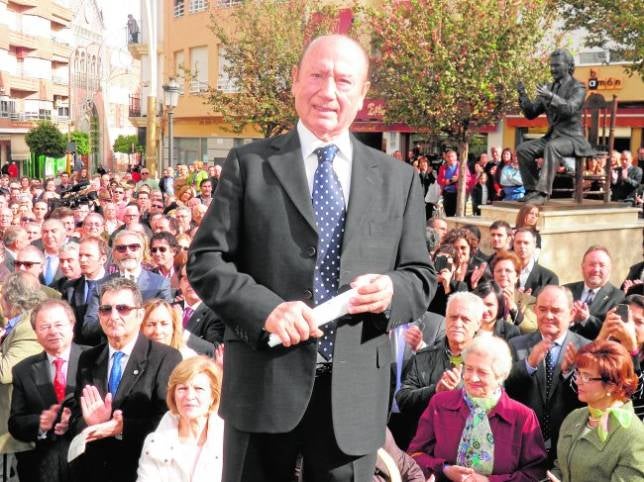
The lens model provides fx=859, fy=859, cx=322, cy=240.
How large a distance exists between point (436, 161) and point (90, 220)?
964 centimetres

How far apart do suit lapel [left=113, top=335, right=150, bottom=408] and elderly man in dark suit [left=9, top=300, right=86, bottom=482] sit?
1.15 ft

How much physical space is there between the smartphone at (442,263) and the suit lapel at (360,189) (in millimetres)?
4746

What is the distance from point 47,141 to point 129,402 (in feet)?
154

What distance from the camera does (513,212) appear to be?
11266 mm

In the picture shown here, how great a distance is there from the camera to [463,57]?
17.0 meters

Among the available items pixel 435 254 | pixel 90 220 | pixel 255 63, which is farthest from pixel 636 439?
pixel 255 63

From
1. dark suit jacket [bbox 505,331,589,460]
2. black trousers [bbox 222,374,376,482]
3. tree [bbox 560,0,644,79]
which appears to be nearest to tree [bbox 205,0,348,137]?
tree [bbox 560,0,644,79]

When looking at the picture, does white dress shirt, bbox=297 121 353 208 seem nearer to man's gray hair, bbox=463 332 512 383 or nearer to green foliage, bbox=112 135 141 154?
man's gray hair, bbox=463 332 512 383

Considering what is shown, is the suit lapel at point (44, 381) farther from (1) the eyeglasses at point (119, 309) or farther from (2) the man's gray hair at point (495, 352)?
(2) the man's gray hair at point (495, 352)

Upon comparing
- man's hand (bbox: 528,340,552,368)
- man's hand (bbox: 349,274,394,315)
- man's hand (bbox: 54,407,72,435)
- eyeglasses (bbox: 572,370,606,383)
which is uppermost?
man's hand (bbox: 349,274,394,315)

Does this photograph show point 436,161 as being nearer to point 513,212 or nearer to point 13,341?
point 513,212

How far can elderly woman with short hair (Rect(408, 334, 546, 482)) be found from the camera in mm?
4344

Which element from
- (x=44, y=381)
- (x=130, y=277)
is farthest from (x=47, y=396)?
(x=130, y=277)

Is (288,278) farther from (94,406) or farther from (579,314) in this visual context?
(579,314)
